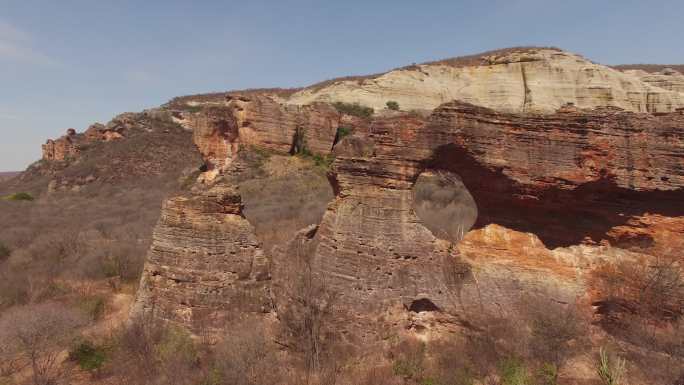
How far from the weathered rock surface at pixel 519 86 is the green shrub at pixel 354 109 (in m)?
1.58

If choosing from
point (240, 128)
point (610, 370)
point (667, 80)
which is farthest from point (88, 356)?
point (667, 80)

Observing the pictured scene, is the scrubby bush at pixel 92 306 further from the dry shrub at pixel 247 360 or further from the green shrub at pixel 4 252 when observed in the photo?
the green shrub at pixel 4 252

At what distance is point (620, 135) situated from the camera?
731 cm

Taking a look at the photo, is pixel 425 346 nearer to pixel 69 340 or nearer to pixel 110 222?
pixel 69 340

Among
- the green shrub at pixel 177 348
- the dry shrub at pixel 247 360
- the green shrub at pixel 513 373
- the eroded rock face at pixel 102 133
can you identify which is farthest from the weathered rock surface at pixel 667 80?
the eroded rock face at pixel 102 133

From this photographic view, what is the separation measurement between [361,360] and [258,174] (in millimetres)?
22769

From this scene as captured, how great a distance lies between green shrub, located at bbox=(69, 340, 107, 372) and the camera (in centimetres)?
882

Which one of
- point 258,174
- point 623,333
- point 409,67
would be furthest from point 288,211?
point 409,67

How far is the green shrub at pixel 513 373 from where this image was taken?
6.71 m

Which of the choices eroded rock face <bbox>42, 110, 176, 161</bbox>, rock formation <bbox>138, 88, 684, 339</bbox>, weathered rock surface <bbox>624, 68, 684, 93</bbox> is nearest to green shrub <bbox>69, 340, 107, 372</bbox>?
rock formation <bbox>138, 88, 684, 339</bbox>

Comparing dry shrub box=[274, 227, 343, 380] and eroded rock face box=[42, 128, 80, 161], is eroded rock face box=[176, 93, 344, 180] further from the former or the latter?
eroded rock face box=[42, 128, 80, 161]

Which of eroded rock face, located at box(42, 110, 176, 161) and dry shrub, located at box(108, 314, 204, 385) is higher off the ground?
eroded rock face, located at box(42, 110, 176, 161)

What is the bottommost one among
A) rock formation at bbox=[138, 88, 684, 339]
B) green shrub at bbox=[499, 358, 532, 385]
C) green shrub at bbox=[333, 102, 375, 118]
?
green shrub at bbox=[499, 358, 532, 385]

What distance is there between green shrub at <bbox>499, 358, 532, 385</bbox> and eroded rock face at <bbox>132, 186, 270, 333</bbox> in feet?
17.2
